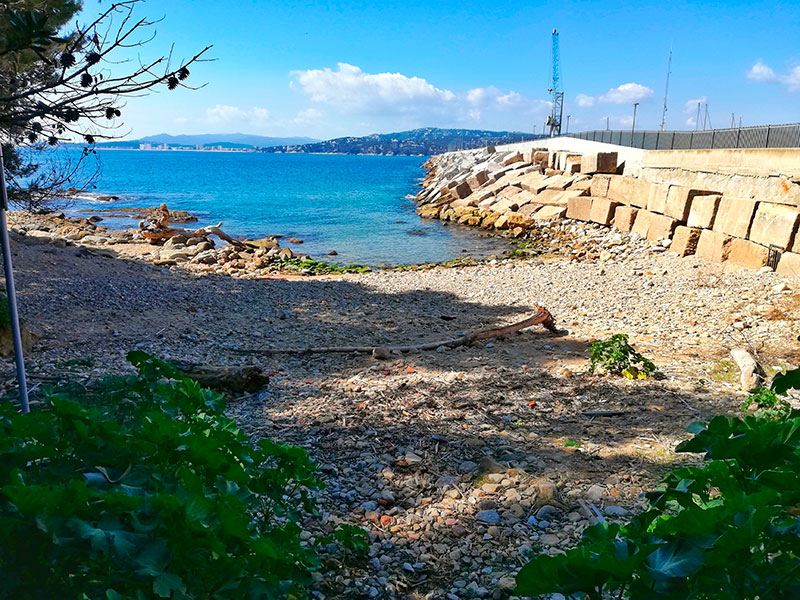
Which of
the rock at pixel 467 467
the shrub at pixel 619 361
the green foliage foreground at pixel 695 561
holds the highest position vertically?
the green foliage foreground at pixel 695 561

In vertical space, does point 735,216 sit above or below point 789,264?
above

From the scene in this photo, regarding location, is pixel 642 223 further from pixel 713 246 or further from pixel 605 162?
pixel 605 162

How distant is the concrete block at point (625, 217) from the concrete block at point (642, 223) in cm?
25

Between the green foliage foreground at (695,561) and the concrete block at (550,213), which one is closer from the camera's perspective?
the green foliage foreground at (695,561)

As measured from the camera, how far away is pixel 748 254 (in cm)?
1193

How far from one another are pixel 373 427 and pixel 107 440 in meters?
3.60

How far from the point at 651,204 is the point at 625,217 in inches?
52.2

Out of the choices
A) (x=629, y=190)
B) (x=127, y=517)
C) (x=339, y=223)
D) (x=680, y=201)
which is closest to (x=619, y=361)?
(x=127, y=517)

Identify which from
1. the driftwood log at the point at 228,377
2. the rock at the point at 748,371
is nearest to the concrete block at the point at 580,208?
the rock at the point at 748,371

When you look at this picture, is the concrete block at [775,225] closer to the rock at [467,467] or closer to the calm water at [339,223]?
the rock at [467,467]

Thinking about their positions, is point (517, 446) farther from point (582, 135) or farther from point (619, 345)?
point (582, 135)

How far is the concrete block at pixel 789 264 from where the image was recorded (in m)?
10.6

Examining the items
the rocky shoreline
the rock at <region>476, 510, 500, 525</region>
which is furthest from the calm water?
the rock at <region>476, 510, 500, 525</region>

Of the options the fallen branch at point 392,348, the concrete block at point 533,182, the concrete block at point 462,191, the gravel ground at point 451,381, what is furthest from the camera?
the concrete block at point 462,191
